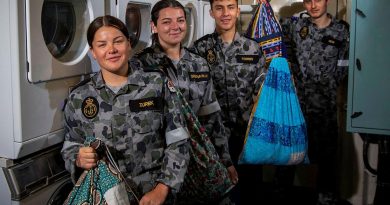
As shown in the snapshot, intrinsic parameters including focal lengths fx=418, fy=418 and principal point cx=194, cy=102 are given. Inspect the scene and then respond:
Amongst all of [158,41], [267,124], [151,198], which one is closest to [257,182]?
[267,124]

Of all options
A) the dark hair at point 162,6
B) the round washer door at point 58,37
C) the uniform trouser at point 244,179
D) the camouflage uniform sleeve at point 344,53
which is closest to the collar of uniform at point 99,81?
the round washer door at point 58,37

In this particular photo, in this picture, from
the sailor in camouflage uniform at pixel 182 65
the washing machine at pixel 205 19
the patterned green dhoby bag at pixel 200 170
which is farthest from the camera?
the washing machine at pixel 205 19

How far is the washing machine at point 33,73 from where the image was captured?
1738 millimetres

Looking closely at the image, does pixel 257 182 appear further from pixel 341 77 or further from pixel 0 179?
pixel 0 179

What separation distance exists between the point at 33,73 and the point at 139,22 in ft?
3.81

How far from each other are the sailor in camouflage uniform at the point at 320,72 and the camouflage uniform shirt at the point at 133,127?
5.89 feet

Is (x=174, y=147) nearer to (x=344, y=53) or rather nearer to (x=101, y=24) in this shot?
(x=101, y=24)

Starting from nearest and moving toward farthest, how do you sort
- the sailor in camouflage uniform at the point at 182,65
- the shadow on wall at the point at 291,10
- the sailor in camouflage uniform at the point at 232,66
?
the sailor in camouflage uniform at the point at 182,65 < the sailor in camouflage uniform at the point at 232,66 < the shadow on wall at the point at 291,10

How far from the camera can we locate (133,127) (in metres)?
1.78

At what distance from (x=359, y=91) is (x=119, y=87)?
1557mm

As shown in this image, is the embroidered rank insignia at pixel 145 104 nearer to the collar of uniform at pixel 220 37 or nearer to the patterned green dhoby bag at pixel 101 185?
the patterned green dhoby bag at pixel 101 185

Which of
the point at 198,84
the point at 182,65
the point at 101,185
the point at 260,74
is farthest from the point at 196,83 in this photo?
the point at 101,185

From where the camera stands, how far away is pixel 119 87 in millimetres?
1803

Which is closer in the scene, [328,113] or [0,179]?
[0,179]
